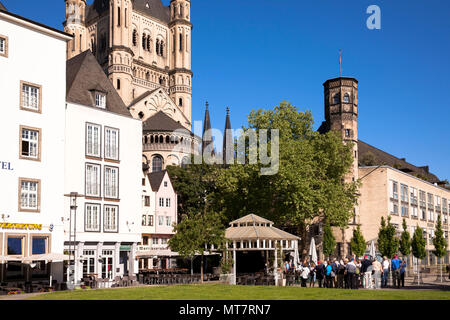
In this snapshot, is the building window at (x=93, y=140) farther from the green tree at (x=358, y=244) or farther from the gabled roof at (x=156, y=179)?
the green tree at (x=358, y=244)

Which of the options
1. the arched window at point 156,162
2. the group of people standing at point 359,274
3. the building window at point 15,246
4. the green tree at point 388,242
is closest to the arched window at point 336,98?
the green tree at point 388,242

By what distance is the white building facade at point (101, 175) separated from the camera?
41125 mm

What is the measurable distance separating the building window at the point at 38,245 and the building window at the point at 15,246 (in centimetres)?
89

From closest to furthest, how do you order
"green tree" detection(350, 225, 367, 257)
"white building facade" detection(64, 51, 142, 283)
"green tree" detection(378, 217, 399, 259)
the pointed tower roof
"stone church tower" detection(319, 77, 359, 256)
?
"white building facade" detection(64, 51, 142, 283)
"green tree" detection(378, 217, 399, 259)
"green tree" detection(350, 225, 367, 257)
"stone church tower" detection(319, 77, 359, 256)
the pointed tower roof

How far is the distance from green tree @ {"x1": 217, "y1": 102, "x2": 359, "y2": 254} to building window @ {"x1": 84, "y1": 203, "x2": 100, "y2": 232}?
17728 mm

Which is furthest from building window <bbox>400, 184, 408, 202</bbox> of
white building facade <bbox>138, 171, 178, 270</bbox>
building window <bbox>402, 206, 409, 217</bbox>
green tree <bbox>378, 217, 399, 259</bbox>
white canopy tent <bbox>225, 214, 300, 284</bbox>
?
white canopy tent <bbox>225, 214, 300, 284</bbox>

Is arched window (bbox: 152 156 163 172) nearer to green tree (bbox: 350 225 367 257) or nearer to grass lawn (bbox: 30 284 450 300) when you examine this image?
green tree (bbox: 350 225 367 257)

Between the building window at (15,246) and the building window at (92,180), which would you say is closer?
the building window at (15,246)

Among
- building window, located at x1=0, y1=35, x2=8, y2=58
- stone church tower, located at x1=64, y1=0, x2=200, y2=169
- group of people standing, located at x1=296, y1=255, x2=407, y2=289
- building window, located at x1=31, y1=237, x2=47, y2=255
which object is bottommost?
group of people standing, located at x1=296, y1=255, x2=407, y2=289

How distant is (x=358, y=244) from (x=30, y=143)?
45.3 metres

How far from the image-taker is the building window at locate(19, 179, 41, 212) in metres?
35.9

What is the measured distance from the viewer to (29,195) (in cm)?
3650

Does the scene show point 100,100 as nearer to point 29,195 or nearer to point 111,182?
point 111,182
